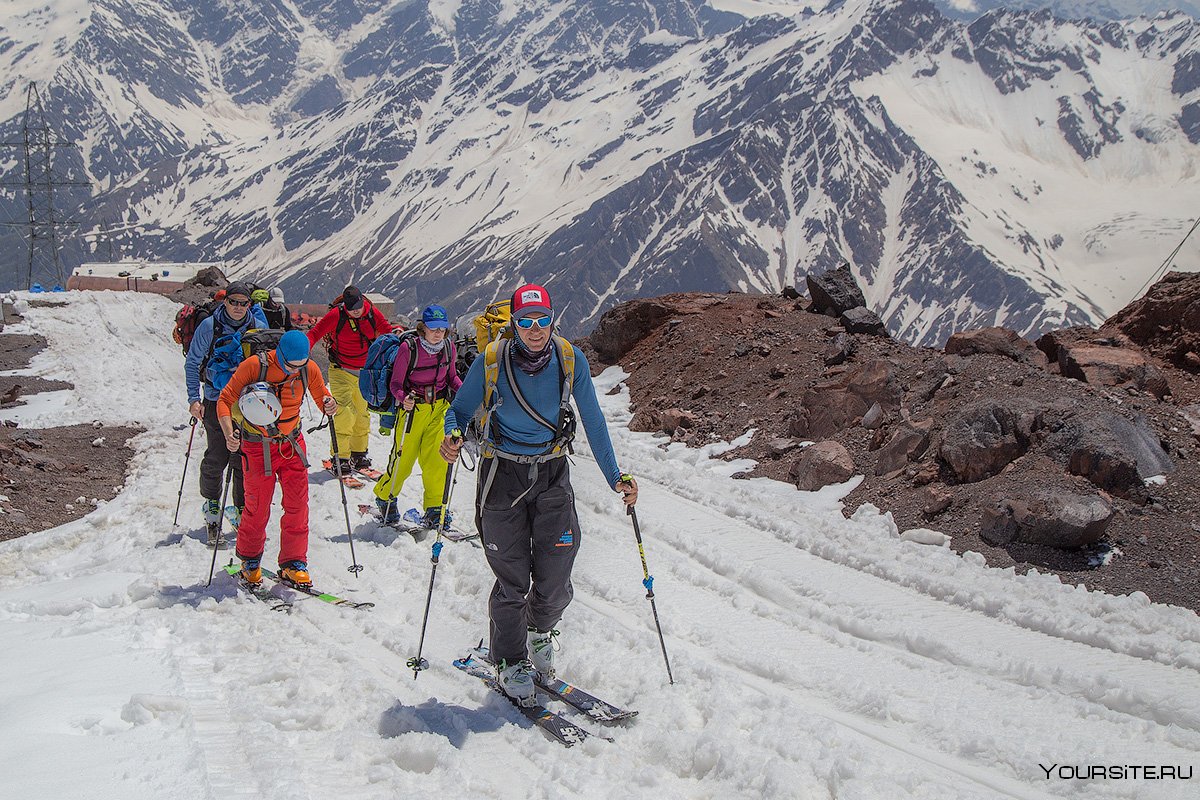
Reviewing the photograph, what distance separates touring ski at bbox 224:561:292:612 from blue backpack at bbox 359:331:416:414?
2846 mm

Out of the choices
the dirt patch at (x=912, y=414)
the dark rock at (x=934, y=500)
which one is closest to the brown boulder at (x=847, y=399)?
the dirt patch at (x=912, y=414)

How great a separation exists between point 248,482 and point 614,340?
18.2 meters

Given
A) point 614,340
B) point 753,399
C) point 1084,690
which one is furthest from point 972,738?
point 614,340

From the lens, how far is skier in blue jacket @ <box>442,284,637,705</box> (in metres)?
6.46

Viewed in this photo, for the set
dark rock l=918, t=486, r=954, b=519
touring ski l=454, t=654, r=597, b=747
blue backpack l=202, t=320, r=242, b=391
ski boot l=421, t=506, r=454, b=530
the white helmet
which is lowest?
dark rock l=918, t=486, r=954, b=519

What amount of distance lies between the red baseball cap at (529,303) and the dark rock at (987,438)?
751 centimetres

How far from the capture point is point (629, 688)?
22.9ft

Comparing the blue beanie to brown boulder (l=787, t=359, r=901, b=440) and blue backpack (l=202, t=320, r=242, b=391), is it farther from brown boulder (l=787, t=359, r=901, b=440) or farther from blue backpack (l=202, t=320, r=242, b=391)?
brown boulder (l=787, t=359, r=901, b=440)

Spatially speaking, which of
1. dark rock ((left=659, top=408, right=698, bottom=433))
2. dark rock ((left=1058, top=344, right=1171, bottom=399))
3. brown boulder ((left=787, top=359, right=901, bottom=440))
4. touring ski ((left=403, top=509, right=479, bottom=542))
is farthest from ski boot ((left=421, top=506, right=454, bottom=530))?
dark rock ((left=1058, top=344, right=1171, bottom=399))

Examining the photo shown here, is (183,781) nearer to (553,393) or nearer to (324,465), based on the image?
(553,393)

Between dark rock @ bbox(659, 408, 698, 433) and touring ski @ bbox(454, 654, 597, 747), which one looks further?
dark rock @ bbox(659, 408, 698, 433)

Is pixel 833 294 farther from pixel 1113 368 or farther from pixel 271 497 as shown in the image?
pixel 271 497

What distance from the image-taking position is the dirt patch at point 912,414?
9.99m

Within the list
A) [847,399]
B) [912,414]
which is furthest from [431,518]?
[912,414]
